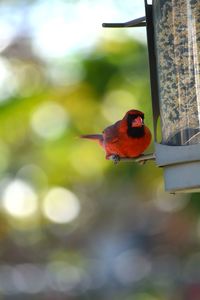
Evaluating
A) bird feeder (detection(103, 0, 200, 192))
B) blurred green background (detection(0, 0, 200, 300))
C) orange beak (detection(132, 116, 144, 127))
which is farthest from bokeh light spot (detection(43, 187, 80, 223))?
bird feeder (detection(103, 0, 200, 192))

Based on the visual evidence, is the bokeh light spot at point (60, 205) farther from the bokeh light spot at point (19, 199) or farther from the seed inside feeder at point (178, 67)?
the seed inside feeder at point (178, 67)

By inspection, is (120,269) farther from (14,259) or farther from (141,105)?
(141,105)

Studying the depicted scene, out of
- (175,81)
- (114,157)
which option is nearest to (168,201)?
(114,157)

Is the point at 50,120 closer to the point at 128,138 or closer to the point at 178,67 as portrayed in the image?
the point at 128,138

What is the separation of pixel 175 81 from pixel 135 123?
2.21ft

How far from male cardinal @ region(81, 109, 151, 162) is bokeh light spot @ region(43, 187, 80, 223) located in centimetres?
327

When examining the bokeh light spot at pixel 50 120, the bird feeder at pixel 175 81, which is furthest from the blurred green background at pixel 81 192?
the bird feeder at pixel 175 81

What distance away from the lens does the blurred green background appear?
750cm

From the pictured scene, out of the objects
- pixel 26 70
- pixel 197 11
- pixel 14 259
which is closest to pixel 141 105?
pixel 26 70

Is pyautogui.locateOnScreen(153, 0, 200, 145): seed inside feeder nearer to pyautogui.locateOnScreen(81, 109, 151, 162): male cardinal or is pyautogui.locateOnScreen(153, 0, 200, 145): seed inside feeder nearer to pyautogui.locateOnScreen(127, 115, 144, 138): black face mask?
pyautogui.locateOnScreen(81, 109, 151, 162): male cardinal

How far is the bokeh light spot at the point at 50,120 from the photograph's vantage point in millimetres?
7715

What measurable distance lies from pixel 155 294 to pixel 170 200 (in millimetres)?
1047

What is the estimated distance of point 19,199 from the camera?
823 centimetres

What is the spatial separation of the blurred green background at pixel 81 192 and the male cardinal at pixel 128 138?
218cm
